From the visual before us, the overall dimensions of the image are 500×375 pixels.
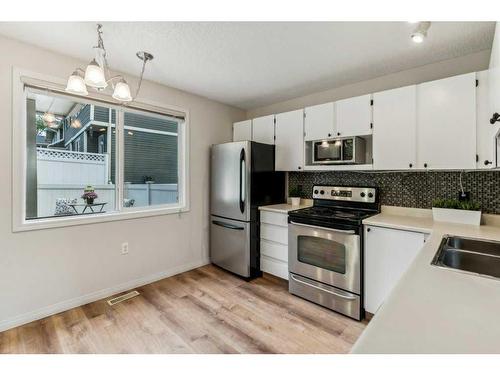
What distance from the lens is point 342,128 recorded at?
8.49ft

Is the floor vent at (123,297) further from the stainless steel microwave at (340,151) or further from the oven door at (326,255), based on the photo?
the stainless steel microwave at (340,151)

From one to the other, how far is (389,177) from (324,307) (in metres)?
1.48

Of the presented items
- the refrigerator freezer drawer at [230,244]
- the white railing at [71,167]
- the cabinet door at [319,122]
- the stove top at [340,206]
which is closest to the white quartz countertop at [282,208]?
the stove top at [340,206]

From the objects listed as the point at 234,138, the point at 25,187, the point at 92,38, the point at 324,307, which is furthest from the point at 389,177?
the point at 25,187

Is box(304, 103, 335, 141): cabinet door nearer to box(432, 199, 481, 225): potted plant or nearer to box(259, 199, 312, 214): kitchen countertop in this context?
box(259, 199, 312, 214): kitchen countertop

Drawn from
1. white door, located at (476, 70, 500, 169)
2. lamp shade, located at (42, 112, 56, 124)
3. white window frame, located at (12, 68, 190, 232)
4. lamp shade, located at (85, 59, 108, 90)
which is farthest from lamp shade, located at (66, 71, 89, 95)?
white door, located at (476, 70, 500, 169)

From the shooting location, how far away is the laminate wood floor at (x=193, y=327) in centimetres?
182

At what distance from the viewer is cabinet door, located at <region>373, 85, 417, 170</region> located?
218cm

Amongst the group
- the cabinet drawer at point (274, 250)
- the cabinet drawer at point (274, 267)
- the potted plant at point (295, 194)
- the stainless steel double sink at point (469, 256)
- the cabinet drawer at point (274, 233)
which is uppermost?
the potted plant at point (295, 194)

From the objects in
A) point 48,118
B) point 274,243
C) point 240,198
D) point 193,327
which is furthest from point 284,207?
point 48,118

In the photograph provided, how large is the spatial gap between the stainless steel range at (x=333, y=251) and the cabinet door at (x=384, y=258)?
0.07 metres

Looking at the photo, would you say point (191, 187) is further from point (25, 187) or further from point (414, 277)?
point (414, 277)

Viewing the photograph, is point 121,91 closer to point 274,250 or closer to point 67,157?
point 67,157

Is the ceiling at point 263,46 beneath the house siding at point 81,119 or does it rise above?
above
